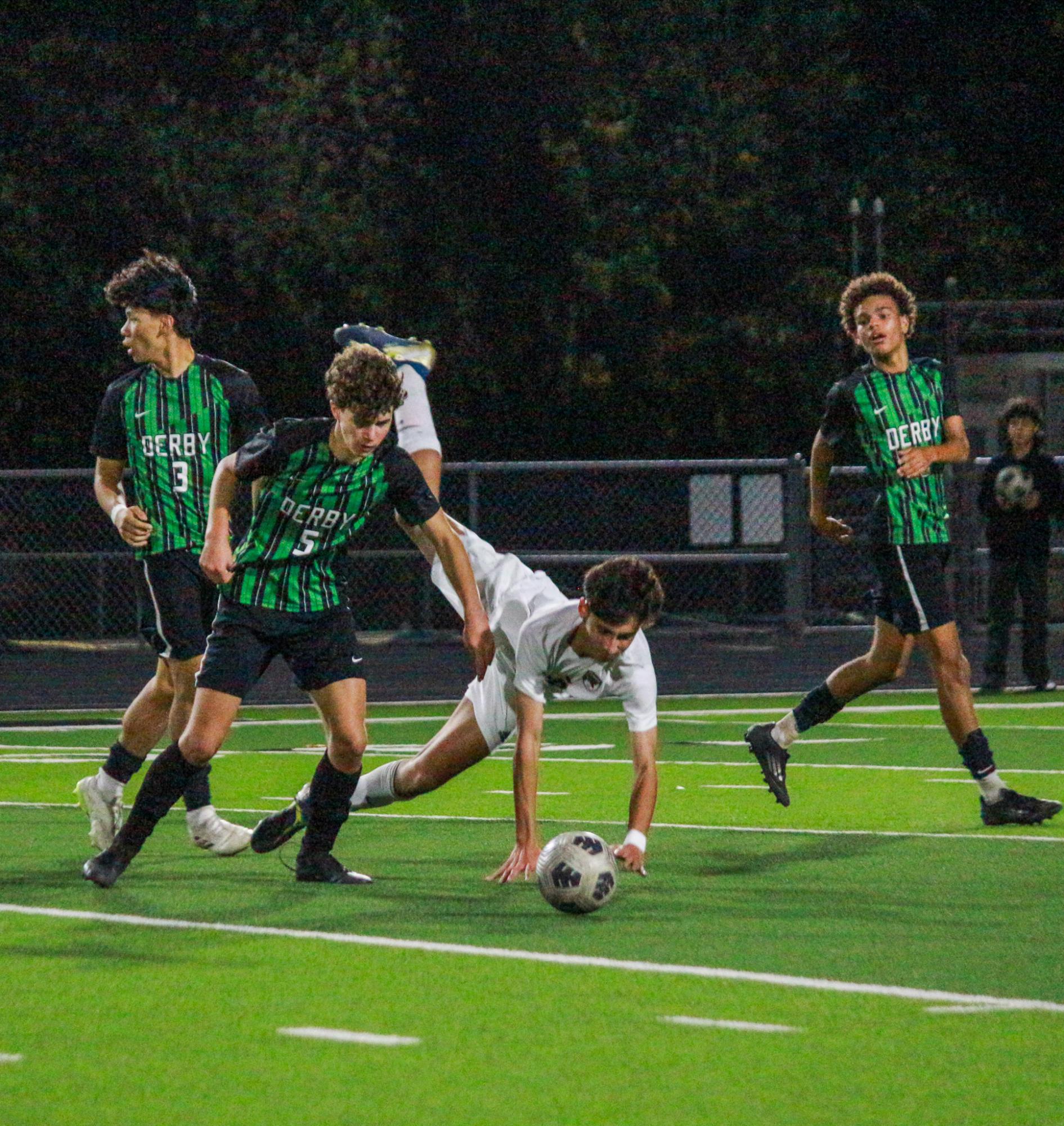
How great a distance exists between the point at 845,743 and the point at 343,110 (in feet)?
53.0

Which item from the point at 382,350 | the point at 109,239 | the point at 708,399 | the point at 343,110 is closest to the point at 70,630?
the point at 109,239

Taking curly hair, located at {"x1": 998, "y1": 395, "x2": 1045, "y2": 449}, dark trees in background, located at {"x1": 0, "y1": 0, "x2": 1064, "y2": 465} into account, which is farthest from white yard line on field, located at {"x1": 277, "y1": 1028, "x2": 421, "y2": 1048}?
dark trees in background, located at {"x1": 0, "y1": 0, "x2": 1064, "y2": 465}

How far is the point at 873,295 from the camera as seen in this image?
10.2 metres

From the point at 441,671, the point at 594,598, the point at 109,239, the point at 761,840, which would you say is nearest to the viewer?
the point at 594,598

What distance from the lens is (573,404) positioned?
30297 millimetres

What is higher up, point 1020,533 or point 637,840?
point 1020,533

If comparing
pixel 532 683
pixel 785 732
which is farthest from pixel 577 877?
pixel 785 732

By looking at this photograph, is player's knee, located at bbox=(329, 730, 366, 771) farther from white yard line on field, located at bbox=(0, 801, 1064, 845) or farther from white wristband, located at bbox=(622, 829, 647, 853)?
white yard line on field, located at bbox=(0, 801, 1064, 845)

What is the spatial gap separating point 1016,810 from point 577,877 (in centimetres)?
292

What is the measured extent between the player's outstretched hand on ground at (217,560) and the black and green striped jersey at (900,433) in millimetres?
3289

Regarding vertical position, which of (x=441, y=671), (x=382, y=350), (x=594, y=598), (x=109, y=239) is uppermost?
(x=109, y=239)

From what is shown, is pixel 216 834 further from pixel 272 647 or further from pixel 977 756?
pixel 977 756

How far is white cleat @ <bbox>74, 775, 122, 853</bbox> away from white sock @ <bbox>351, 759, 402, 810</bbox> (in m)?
0.89

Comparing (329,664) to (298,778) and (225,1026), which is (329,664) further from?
(298,778)
